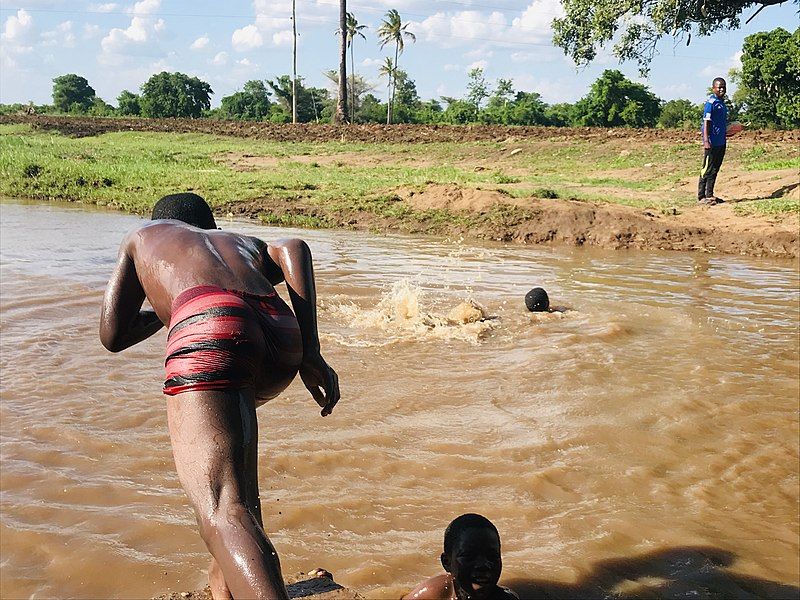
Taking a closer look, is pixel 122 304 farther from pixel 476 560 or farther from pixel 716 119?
pixel 716 119

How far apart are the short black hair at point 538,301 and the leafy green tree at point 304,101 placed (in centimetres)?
4928

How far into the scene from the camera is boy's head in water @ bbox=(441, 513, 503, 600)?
8.96 feet

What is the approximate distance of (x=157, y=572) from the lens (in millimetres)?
3488

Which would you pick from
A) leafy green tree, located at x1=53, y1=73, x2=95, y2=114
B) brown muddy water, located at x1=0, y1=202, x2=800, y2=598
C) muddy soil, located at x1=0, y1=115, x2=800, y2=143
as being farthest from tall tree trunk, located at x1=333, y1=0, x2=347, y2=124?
leafy green tree, located at x1=53, y1=73, x2=95, y2=114

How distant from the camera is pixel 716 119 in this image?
1355 centimetres

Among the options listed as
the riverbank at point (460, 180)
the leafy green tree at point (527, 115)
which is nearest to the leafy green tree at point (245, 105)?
the leafy green tree at point (527, 115)

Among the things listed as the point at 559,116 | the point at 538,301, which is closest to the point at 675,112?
the point at 559,116

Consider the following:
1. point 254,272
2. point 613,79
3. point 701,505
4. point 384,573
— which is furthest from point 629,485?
point 613,79

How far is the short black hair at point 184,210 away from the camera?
2904mm

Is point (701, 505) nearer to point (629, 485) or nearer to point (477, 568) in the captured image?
point (629, 485)

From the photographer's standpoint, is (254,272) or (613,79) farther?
(613,79)

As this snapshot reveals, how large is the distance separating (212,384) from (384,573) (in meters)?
1.67

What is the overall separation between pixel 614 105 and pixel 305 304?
39181 millimetres

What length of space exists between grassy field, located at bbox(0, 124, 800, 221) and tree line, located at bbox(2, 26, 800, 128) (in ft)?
38.1
